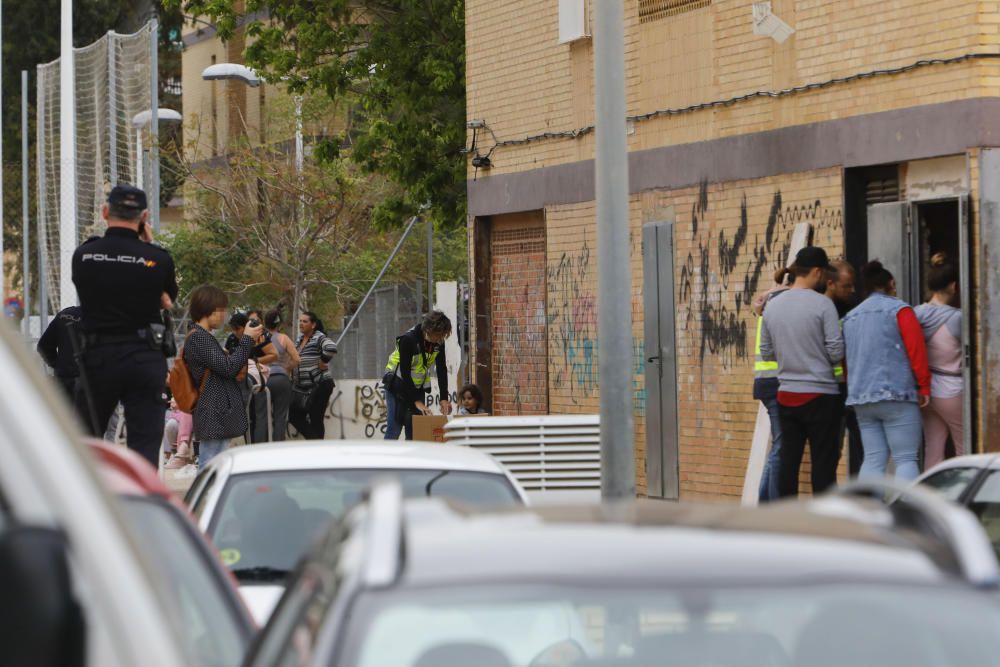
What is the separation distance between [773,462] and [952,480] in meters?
5.15

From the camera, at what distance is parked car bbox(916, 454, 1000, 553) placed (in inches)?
281

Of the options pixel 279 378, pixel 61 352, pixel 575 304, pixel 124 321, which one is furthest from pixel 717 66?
pixel 124 321

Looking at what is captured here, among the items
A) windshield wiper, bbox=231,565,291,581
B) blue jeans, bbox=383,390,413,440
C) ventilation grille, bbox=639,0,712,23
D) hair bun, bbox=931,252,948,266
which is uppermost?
ventilation grille, bbox=639,0,712,23

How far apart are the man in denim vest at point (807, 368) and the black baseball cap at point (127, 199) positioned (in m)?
4.71

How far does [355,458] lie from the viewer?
7676 mm

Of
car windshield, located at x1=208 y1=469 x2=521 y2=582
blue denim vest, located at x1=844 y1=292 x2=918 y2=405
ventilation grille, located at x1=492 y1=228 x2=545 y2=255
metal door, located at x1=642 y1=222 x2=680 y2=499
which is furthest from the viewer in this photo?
ventilation grille, located at x1=492 y1=228 x2=545 y2=255

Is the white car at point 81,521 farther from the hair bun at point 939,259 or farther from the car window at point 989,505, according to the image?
the hair bun at point 939,259

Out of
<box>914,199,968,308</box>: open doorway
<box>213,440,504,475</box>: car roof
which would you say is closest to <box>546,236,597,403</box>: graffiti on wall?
<box>914,199,968,308</box>: open doorway

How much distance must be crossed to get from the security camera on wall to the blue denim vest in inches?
141

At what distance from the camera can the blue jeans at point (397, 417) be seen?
1795 cm

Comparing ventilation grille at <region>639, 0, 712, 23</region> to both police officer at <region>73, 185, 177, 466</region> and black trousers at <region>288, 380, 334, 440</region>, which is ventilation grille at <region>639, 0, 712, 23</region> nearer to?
black trousers at <region>288, 380, 334, 440</region>

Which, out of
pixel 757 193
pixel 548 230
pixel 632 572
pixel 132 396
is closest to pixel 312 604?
pixel 632 572

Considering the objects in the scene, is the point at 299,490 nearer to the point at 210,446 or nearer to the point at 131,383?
the point at 131,383

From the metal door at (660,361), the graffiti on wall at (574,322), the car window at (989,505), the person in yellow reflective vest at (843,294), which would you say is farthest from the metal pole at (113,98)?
the car window at (989,505)
